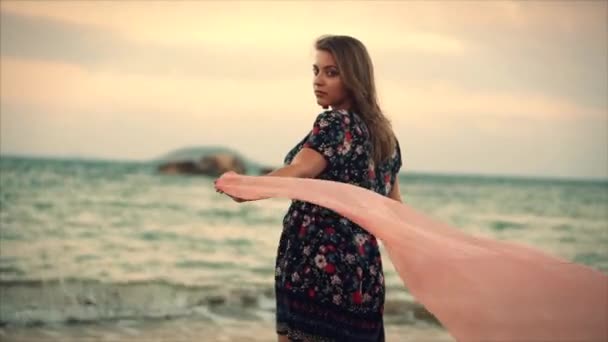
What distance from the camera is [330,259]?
275cm

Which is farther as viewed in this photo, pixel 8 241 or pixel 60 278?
pixel 8 241

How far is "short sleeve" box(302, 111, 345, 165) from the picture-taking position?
2.75 m

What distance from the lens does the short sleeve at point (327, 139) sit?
275cm

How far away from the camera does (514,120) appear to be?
23359 mm

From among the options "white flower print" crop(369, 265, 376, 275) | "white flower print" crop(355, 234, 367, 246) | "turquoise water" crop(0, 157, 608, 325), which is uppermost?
"white flower print" crop(355, 234, 367, 246)

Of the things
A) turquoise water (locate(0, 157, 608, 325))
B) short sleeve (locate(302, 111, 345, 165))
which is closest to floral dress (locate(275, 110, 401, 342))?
short sleeve (locate(302, 111, 345, 165))

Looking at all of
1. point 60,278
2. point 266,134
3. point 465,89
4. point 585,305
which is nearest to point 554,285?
point 585,305

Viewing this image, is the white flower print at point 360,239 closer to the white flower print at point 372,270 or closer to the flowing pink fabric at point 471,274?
the white flower print at point 372,270

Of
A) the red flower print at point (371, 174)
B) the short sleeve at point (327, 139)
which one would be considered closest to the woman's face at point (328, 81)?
the short sleeve at point (327, 139)

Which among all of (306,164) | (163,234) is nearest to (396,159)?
(306,164)

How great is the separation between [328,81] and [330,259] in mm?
556

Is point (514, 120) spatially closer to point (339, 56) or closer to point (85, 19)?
point (85, 19)

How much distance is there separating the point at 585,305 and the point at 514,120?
2171cm

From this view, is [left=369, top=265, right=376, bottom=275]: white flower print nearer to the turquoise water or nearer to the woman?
the woman
